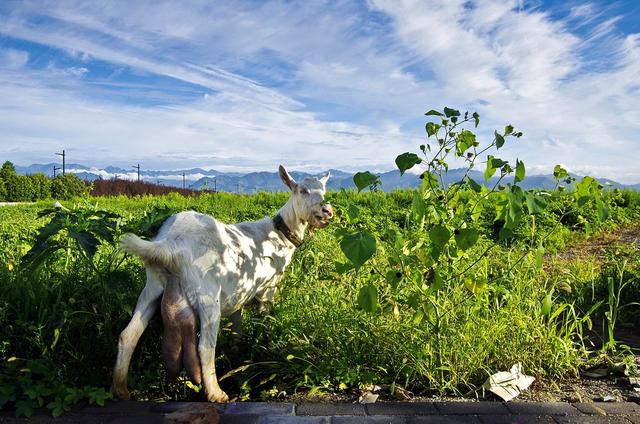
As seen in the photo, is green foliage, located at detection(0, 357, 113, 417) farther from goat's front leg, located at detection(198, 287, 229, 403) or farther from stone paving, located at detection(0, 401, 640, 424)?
goat's front leg, located at detection(198, 287, 229, 403)

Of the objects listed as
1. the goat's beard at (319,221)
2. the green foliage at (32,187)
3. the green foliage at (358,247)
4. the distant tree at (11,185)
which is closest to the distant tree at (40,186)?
the green foliage at (32,187)

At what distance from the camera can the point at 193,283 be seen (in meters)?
3.27

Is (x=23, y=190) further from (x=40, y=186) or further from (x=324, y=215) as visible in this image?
(x=324, y=215)

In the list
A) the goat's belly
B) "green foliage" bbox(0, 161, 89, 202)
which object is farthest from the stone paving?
"green foliage" bbox(0, 161, 89, 202)

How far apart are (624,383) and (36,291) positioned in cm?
410

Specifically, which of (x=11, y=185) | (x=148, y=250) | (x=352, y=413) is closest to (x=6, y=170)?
(x=11, y=185)

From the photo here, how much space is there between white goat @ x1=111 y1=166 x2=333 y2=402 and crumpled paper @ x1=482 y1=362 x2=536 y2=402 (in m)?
1.56

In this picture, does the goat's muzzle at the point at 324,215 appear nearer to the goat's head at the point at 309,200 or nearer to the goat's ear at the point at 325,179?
the goat's head at the point at 309,200

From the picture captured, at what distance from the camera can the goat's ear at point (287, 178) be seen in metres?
4.10

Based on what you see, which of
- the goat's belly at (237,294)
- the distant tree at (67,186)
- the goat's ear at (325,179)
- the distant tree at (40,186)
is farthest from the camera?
the distant tree at (40,186)

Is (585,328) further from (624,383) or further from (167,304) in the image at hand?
(167,304)

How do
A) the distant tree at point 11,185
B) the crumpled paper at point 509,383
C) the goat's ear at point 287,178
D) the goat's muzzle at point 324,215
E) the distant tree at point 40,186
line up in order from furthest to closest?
the distant tree at point 40,186
the distant tree at point 11,185
the goat's ear at point 287,178
the goat's muzzle at point 324,215
the crumpled paper at point 509,383

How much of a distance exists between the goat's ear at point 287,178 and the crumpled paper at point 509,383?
189cm

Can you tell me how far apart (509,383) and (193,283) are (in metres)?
2.02
